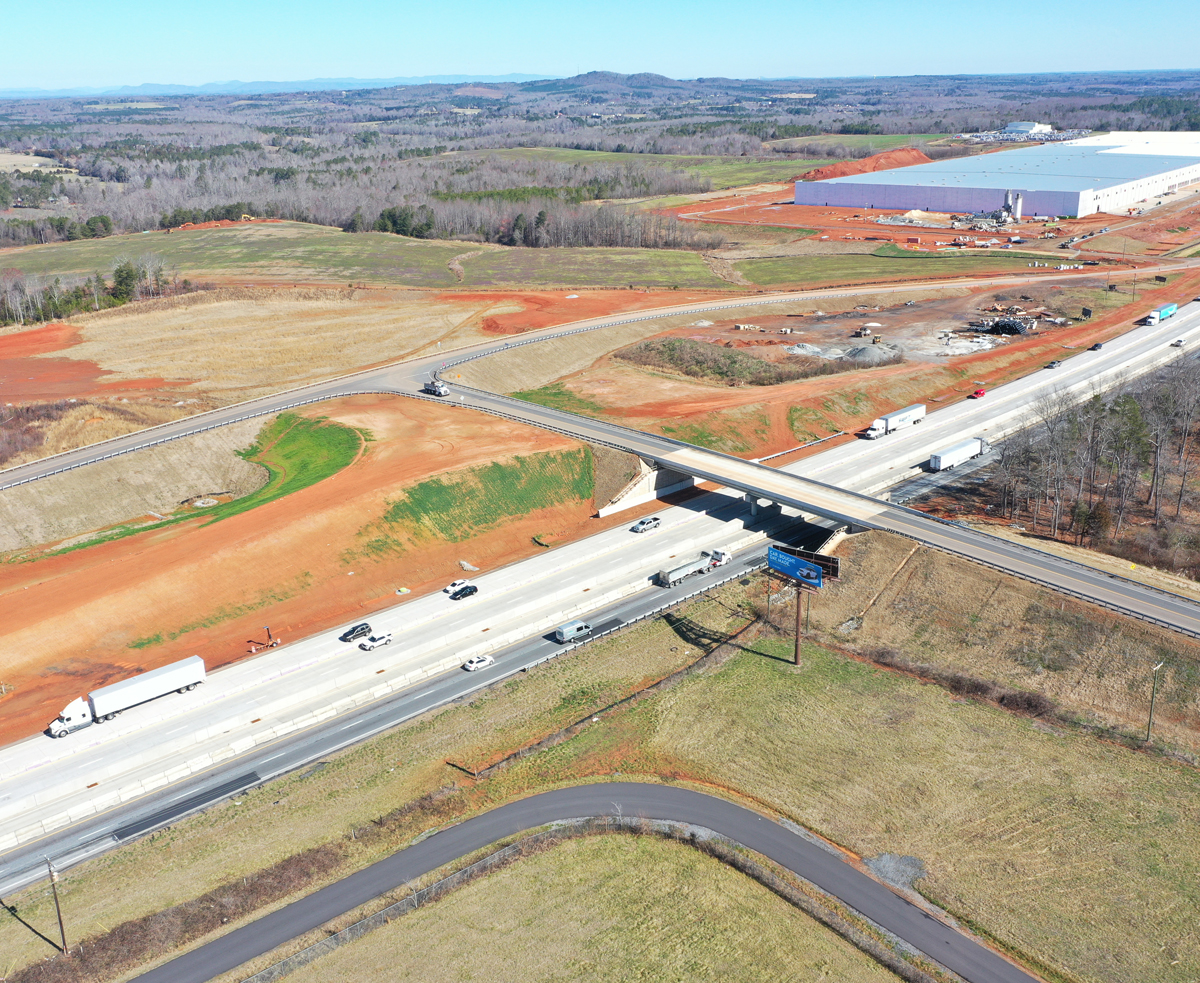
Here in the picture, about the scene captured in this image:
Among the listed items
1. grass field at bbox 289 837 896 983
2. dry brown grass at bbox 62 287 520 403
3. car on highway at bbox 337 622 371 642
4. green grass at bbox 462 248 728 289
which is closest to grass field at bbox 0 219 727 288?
green grass at bbox 462 248 728 289

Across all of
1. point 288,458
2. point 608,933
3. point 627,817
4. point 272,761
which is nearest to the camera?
point 608,933

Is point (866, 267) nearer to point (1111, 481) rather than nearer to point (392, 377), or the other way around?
point (1111, 481)

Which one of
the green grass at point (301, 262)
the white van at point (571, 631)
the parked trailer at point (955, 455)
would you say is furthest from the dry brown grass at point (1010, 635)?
the green grass at point (301, 262)

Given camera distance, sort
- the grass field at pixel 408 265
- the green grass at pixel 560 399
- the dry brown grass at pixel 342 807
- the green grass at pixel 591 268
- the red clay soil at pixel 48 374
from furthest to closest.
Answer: the grass field at pixel 408 265, the green grass at pixel 591 268, the red clay soil at pixel 48 374, the green grass at pixel 560 399, the dry brown grass at pixel 342 807

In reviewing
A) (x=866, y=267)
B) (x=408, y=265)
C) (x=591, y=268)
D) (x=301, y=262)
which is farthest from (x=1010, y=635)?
(x=301, y=262)

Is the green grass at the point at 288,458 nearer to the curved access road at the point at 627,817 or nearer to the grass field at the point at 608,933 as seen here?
the curved access road at the point at 627,817
